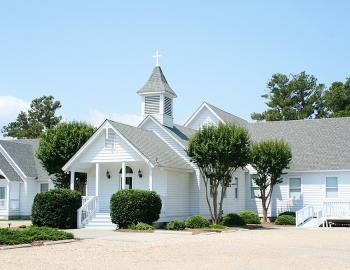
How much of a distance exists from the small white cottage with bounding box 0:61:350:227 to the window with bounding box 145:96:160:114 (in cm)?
3

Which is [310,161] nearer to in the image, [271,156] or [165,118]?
[271,156]

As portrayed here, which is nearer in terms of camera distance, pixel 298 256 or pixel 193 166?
pixel 298 256

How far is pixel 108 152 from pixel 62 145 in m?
6.28

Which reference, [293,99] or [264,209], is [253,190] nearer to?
[264,209]

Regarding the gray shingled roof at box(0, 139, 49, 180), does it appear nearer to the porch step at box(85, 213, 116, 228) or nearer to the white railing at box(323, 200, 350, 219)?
the porch step at box(85, 213, 116, 228)

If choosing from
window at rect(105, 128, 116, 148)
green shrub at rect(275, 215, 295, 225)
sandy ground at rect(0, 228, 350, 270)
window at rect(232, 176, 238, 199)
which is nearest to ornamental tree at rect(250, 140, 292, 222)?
window at rect(232, 176, 238, 199)

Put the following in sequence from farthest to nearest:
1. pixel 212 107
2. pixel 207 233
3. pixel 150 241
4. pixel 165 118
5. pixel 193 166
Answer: pixel 212 107
pixel 165 118
pixel 193 166
pixel 207 233
pixel 150 241

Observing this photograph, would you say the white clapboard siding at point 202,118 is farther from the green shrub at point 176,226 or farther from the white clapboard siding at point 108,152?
the green shrub at point 176,226

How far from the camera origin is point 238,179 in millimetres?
40875

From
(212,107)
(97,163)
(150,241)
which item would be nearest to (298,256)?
(150,241)

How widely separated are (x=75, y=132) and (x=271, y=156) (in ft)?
43.2

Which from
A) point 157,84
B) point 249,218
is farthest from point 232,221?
point 157,84

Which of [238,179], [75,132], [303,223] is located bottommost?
[303,223]

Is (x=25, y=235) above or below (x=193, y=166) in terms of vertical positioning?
below
